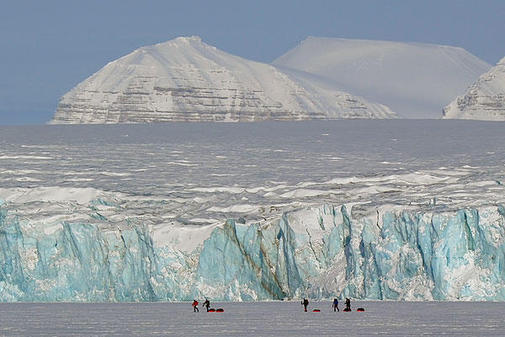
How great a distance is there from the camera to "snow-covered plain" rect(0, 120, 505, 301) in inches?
1442

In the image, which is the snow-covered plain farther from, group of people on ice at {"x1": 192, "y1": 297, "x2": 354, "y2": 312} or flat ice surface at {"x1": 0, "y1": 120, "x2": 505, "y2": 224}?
group of people on ice at {"x1": 192, "y1": 297, "x2": 354, "y2": 312}

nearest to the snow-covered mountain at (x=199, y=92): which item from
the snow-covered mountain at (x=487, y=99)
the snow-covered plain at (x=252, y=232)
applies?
the snow-covered mountain at (x=487, y=99)

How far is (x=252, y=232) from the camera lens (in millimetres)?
38719

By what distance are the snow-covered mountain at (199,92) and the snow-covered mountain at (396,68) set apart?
9.27 m

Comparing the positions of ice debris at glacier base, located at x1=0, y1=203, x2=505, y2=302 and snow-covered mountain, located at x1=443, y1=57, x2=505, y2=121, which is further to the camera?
snow-covered mountain, located at x1=443, y1=57, x2=505, y2=121

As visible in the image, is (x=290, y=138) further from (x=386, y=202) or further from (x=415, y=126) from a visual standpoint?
(x=386, y=202)

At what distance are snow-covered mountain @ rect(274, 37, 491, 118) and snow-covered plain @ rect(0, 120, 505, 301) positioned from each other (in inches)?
2797

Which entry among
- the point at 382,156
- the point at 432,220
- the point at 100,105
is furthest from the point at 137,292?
the point at 100,105

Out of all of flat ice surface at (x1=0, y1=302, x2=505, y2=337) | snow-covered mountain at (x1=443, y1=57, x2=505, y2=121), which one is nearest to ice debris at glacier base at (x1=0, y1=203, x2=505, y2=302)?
flat ice surface at (x1=0, y1=302, x2=505, y2=337)

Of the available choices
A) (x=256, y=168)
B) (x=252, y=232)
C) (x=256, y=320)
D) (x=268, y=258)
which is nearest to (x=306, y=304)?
(x=256, y=320)

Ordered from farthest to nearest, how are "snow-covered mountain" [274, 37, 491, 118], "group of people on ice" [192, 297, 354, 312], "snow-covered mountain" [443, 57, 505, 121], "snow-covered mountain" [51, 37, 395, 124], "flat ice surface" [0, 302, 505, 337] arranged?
"snow-covered mountain" [274, 37, 491, 118], "snow-covered mountain" [51, 37, 395, 124], "snow-covered mountain" [443, 57, 505, 121], "group of people on ice" [192, 297, 354, 312], "flat ice surface" [0, 302, 505, 337]

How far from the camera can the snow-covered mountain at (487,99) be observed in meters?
91.2

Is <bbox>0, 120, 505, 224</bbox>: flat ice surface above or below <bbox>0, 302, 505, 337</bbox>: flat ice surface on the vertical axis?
above

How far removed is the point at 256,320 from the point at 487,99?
64121 millimetres
